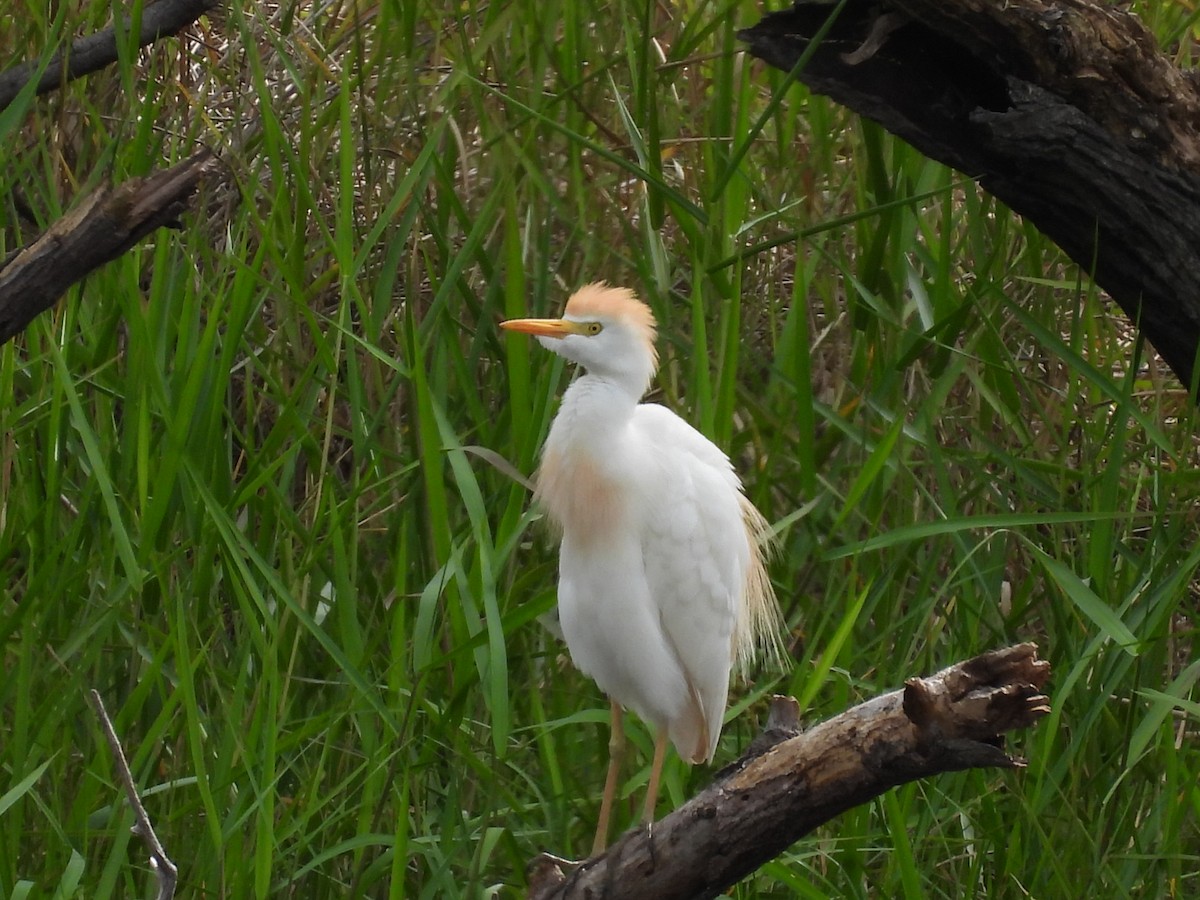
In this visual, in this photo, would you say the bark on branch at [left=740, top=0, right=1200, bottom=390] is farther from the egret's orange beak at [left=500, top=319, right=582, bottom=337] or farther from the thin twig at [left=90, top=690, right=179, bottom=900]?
the thin twig at [left=90, top=690, right=179, bottom=900]

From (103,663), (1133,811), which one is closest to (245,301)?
(103,663)

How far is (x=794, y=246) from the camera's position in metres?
1.89

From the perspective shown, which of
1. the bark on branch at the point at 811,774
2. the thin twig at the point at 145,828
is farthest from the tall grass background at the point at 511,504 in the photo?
the thin twig at the point at 145,828

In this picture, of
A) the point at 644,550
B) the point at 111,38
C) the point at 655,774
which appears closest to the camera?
the point at 655,774

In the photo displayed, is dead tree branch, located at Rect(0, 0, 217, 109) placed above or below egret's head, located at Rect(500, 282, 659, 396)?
above

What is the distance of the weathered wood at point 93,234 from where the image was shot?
0.98 metres

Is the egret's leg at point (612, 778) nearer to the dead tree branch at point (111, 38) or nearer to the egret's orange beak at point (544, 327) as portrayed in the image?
the egret's orange beak at point (544, 327)

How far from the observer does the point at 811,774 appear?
0.95 m

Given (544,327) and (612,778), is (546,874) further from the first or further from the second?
(544,327)

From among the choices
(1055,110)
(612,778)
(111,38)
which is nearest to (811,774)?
(612,778)

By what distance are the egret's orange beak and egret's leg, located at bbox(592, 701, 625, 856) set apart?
38 centimetres

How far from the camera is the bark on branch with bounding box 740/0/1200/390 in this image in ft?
4.12

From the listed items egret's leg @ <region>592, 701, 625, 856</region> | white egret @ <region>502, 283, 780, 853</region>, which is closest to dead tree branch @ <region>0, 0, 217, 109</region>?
white egret @ <region>502, 283, 780, 853</region>

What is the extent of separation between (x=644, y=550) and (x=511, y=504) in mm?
167
